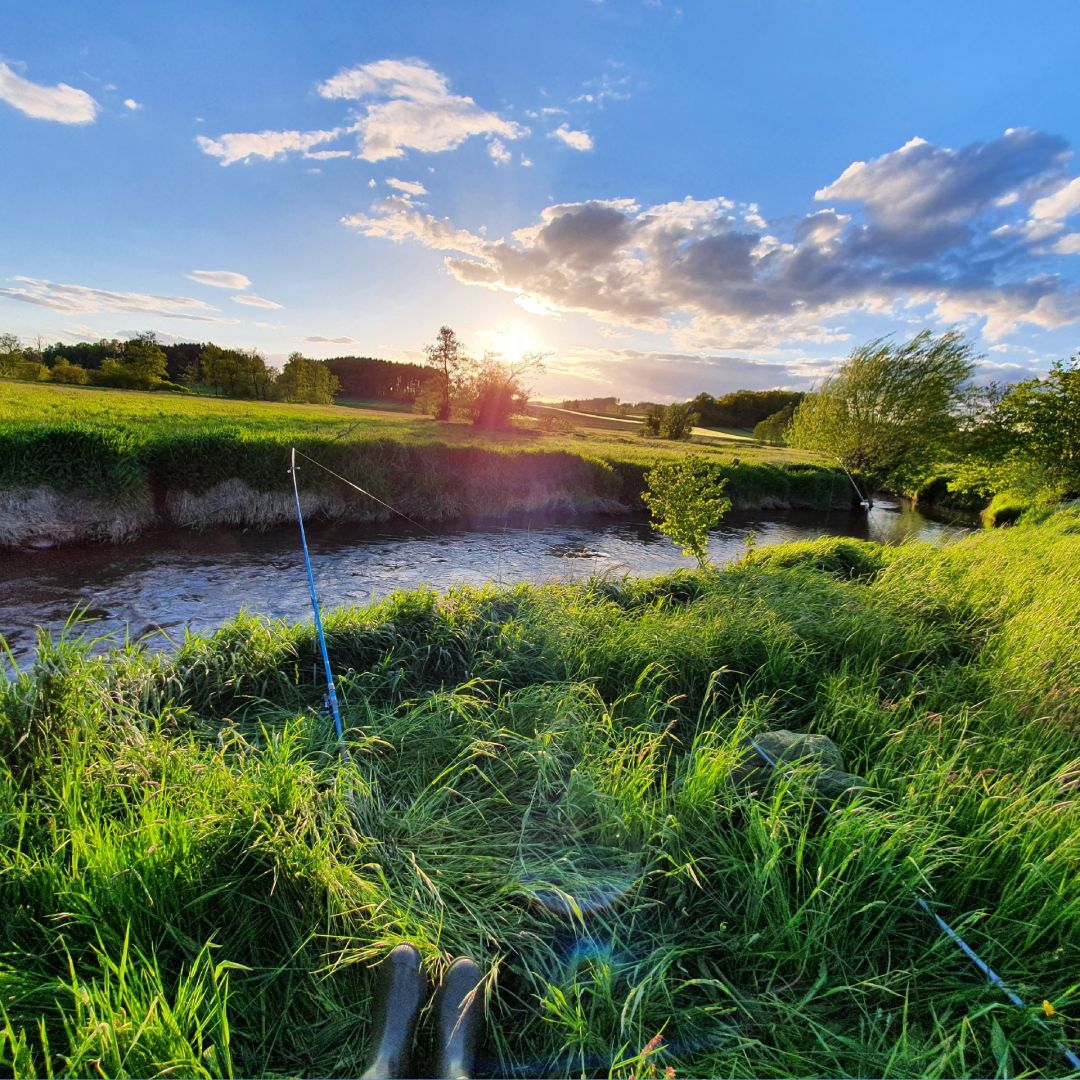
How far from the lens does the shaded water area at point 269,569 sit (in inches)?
330

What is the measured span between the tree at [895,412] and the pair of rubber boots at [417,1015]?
42811mm

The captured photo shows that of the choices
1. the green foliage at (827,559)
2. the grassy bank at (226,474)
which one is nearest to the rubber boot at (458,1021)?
the green foliage at (827,559)

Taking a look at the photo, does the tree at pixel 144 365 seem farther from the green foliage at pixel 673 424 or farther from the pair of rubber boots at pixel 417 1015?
the pair of rubber boots at pixel 417 1015

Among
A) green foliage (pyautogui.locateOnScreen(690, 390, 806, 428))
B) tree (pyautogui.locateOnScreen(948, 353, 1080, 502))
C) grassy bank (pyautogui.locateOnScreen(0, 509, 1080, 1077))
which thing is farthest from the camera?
green foliage (pyautogui.locateOnScreen(690, 390, 806, 428))

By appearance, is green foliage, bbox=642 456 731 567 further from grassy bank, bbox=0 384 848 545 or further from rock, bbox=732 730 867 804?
grassy bank, bbox=0 384 848 545

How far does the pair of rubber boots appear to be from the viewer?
1.95 metres

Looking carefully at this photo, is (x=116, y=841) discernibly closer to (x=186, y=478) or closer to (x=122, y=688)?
(x=122, y=688)

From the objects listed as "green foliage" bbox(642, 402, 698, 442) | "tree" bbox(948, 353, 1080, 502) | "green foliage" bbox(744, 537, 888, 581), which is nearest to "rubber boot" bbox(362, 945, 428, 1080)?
"green foliage" bbox(744, 537, 888, 581)

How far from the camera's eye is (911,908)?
2.59 meters

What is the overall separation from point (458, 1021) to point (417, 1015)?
17 cm

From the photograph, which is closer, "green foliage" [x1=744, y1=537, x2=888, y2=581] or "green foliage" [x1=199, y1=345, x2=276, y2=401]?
"green foliage" [x1=744, y1=537, x2=888, y2=581]

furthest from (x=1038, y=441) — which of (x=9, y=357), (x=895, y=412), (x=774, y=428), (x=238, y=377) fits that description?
(x=9, y=357)

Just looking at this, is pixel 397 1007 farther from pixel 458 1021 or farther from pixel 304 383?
pixel 304 383

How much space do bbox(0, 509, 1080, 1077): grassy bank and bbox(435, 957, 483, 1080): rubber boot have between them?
0.30 feet
